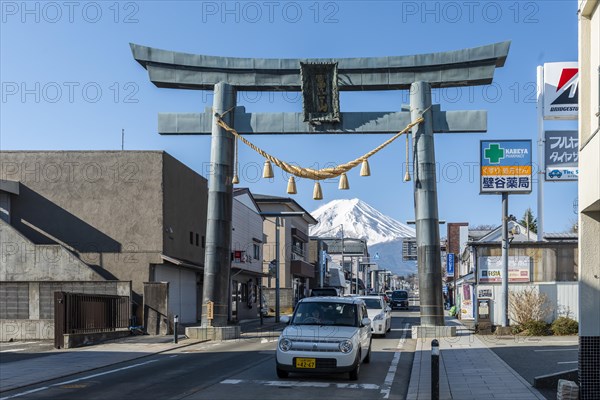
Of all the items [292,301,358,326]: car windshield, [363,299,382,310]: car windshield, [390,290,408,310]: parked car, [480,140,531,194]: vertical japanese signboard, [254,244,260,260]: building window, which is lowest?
[390,290,408,310]: parked car

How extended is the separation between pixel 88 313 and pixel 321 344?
532 inches

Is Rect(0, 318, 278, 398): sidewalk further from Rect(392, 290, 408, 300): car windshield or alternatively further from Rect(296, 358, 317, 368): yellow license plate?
Rect(392, 290, 408, 300): car windshield

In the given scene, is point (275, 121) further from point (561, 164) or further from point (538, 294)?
point (538, 294)

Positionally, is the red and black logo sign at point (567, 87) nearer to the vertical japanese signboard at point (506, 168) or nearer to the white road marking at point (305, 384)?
the vertical japanese signboard at point (506, 168)

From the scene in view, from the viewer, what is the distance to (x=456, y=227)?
80.4m

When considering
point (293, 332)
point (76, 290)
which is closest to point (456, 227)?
point (76, 290)

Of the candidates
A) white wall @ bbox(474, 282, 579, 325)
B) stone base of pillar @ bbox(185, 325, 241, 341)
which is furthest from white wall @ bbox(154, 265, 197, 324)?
white wall @ bbox(474, 282, 579, 325)

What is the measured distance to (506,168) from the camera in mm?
29094

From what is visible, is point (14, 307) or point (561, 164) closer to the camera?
point (561, 164)

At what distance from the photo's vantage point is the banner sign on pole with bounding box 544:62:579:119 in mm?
22047

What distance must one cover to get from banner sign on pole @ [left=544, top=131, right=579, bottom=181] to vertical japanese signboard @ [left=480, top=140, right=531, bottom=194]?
2.41 meters

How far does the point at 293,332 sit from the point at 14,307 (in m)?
17.4

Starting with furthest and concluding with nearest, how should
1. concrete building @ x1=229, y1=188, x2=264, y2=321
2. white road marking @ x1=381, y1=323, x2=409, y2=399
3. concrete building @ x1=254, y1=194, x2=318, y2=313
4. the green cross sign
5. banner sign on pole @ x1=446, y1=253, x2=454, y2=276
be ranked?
banner sign on pole @ x1=446, y1=253, x2=454, y2=276 < concrete building @ x1=254, y1=194, x2=318, y2=313 < concrete building @ x1=229, y1=188, x2=264, y2=321 < the green cross sign < white road marking @ x1=381, y1=323, x2=409, y2=399

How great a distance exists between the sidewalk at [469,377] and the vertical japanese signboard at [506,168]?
7.74m
